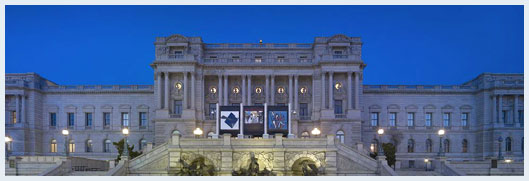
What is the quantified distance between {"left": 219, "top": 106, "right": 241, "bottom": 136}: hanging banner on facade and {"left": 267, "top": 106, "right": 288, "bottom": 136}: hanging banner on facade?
8.93 ft

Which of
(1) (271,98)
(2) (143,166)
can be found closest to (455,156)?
(1) (271,98)

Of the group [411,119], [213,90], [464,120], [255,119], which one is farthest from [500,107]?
[213,90]

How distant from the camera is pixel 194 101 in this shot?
5034 cm

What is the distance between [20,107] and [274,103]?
2974cm

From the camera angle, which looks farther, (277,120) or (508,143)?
(508,143)

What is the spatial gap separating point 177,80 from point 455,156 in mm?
33917

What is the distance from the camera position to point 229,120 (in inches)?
1535

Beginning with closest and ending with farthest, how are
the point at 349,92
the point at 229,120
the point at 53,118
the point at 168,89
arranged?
the point at 229,120, the point at 349,92, the point at 168,89, the point at 53,118

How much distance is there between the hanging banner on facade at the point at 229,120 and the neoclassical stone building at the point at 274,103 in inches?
434

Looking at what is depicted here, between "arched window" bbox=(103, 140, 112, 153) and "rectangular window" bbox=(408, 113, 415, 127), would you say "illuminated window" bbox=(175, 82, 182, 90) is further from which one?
"rectangular window" bbox=(408, 113, 415, 127)

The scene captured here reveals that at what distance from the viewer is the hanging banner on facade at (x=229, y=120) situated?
1531 inches

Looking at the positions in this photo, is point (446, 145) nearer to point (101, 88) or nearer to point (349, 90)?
point (349, 90)

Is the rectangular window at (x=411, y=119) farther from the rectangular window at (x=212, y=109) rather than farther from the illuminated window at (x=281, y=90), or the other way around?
the rectangular window at (x=212, y=109)

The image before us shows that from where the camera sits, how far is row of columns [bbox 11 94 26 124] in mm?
53125
